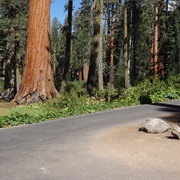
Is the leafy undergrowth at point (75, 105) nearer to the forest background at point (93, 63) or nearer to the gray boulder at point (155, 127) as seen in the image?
the forest background at point (93, 63)

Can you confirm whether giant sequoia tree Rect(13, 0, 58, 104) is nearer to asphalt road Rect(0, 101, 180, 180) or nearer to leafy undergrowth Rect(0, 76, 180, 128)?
leafy undergrowth Rect(0, 76, 180, 128)

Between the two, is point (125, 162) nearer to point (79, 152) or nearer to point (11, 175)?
point (79, 152)

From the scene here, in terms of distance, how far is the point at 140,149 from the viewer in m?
5.98

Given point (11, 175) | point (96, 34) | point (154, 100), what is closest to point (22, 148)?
point (11, 175)

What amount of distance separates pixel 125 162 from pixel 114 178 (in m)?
0.83

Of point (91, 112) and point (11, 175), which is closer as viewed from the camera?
point (11, 175)

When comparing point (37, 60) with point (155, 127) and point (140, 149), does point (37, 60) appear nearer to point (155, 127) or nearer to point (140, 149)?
point (155, 127)

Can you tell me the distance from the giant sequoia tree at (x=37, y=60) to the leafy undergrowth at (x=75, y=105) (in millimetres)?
917

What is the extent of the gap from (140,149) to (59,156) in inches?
66.4

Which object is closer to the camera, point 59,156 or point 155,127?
point 59,156

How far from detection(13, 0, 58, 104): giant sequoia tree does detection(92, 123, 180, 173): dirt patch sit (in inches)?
266

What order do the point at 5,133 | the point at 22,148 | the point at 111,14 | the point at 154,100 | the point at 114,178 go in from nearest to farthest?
the point at 114,178
the point at 22,148
the point at 5,133
the point at 154,100
the point at 111,14

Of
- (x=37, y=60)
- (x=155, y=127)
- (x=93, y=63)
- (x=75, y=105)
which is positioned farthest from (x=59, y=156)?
(x=93, y=63)

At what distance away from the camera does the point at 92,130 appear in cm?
799
